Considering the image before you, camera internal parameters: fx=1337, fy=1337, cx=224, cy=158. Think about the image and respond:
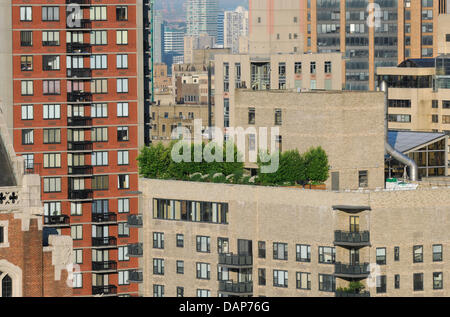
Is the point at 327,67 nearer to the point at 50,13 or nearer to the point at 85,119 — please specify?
the point at 85,119

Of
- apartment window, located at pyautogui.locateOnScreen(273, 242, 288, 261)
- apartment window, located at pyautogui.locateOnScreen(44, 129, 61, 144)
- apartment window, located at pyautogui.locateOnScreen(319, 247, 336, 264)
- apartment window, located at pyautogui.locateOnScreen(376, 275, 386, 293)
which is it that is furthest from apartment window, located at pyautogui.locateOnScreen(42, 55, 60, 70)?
apartment window, located at pyautogui.locateOnScreen(376, 275, 386, 293)

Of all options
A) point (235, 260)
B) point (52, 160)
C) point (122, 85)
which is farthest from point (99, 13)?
point (235, 260)

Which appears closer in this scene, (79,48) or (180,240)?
(180,240)

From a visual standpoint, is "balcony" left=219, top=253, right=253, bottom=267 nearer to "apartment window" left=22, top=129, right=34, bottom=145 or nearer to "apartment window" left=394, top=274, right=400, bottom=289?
"apartment window" left=394, top=274, right=400, bottom=289

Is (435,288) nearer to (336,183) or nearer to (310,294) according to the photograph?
(310,294)

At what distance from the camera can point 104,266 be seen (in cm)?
13862

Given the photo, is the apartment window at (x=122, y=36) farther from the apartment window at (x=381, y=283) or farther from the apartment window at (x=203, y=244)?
the apartment window at (x=381, y=283)

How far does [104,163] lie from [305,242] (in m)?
42.6

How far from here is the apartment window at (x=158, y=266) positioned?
112 meters

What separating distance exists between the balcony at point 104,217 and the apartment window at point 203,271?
3186 centimetres

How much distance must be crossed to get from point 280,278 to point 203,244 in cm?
789

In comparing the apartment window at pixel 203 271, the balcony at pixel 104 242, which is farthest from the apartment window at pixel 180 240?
the balcony at pixel 104 242

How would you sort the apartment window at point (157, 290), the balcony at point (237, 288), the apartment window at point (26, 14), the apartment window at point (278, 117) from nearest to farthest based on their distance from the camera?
the balcony at point (237, 288) → the apartment window at point (157, 290) → the apartment window at point (278, 117) → the apartment window at point (26, 14)

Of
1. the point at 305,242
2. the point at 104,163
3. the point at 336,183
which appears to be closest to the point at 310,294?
the point at 305,242
